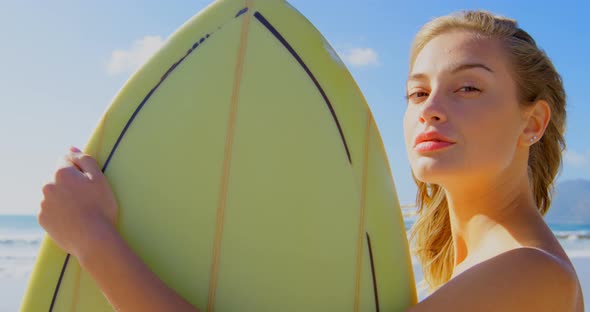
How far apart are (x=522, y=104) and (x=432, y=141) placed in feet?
1.13

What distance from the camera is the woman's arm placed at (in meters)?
1.08

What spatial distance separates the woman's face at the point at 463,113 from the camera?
1331mm

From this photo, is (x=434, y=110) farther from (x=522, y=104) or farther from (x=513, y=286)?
(x=513, y=286)

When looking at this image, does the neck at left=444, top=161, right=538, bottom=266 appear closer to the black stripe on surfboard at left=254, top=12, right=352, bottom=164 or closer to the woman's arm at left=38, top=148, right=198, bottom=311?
the black stripe on surfboard at left=254, top=12, right=352, bottom=164

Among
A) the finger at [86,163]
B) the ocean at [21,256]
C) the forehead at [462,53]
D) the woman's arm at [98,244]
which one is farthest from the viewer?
the ocean at [21,256]

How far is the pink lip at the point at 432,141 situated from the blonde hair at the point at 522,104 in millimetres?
321

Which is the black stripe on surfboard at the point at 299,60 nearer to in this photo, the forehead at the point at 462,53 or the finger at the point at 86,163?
the forehead at the point at 462,53

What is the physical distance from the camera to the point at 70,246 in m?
1.16

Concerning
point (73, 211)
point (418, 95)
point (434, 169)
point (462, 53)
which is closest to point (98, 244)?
point (73, 211)

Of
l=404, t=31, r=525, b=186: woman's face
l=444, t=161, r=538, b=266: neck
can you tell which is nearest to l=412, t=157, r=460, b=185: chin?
l=404, t=31, r=525, b=186: woman's face

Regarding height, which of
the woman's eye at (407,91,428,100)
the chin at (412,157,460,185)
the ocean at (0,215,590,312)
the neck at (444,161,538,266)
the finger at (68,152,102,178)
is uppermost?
the ocean at (0,215,590,312)

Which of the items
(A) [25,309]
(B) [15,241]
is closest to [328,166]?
(A) [25,309]

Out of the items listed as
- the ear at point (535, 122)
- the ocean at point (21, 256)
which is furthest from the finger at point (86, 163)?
the ocean at point (21, 256)

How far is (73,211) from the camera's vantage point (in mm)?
1151
